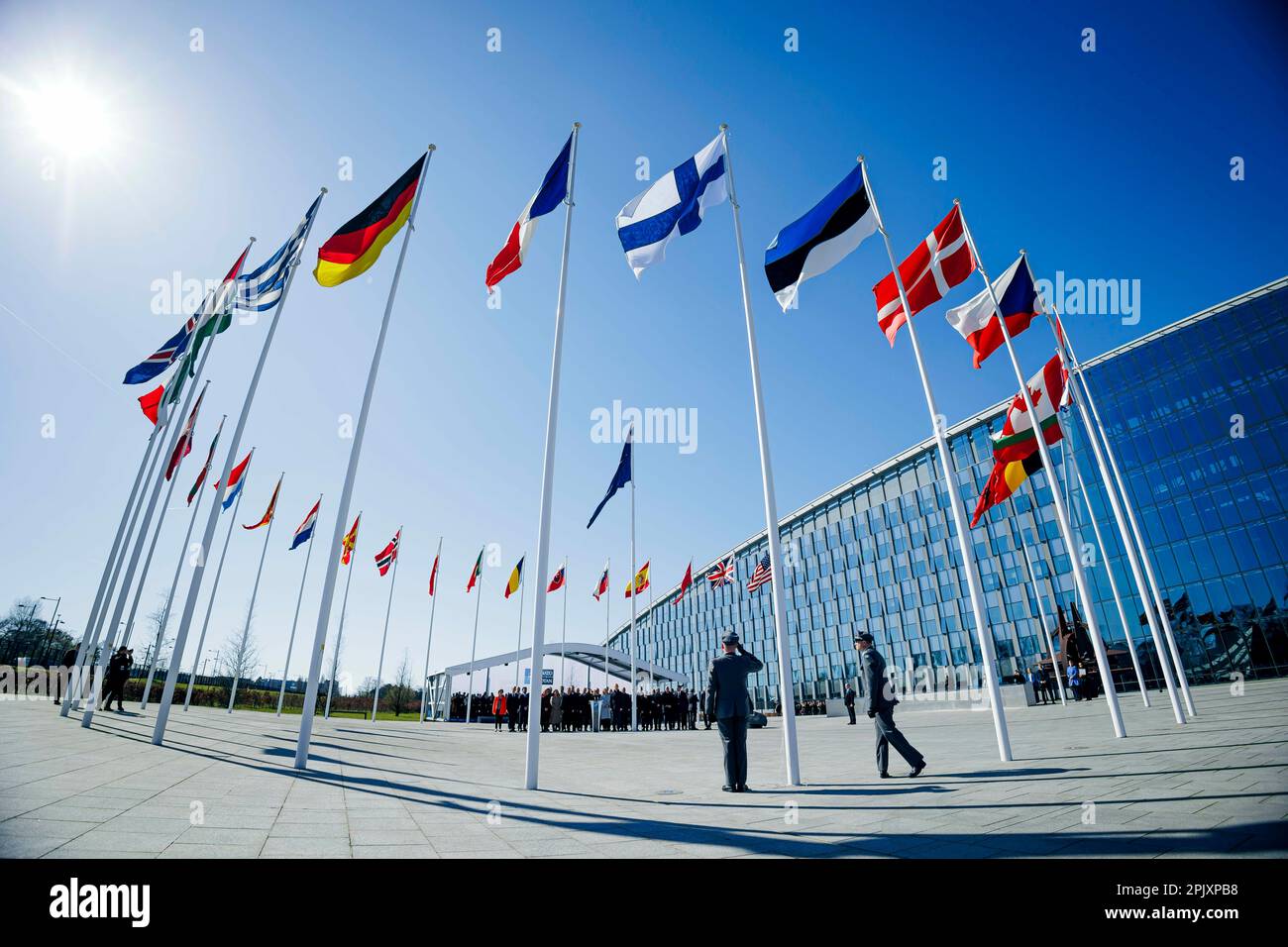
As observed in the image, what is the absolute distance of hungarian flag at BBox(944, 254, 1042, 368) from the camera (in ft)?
42.6

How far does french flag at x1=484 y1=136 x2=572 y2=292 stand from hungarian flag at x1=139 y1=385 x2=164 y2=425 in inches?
496

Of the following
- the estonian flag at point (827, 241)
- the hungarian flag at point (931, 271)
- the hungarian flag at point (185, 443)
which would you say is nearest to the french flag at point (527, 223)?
the estonian flag at point (827, 241)

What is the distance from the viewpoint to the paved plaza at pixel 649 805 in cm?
377

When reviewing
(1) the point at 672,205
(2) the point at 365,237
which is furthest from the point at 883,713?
(2) the point at 365,237

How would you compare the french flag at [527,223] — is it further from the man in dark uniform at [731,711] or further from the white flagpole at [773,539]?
the man in dark uniform at [731,711]

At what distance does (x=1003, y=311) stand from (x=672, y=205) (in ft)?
27.7

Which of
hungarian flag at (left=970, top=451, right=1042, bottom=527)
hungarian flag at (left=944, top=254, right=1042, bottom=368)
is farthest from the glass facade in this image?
hungarian flag at (left=944, top=254, right=1042, bottom=368)

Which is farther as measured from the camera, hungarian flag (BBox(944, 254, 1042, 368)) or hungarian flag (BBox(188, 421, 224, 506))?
hungarian flag (BBox(188, 421, 224, 506))

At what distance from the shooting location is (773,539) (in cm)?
880

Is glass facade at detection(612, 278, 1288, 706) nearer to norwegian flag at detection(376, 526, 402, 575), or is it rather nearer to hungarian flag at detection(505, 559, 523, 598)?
hungarian flag at detection(505, 559, 523, 598)

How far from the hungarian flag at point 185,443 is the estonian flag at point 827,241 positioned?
16198 millimetres

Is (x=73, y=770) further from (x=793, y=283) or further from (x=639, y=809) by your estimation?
(x=793, y=283)

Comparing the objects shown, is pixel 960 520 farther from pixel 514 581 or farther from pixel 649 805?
pixel 514 581

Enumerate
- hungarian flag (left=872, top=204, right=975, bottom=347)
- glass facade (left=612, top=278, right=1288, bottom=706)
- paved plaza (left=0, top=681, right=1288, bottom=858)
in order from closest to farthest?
paved plaza (left=0, top=681, right=1288, bottom=858) → hungarian flag (left=872, top=204, right=975, bottom=347) → glass facade (left=612, top=278, right=1288, bottom=706)
